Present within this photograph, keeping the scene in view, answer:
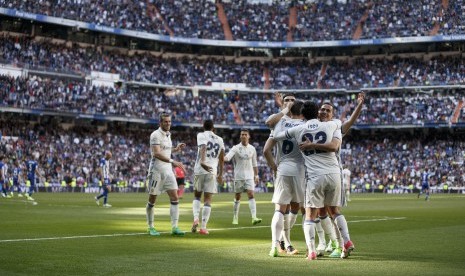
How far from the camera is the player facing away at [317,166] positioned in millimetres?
12469

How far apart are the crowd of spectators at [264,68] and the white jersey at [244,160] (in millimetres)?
52359

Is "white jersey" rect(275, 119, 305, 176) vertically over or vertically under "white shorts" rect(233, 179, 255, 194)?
over

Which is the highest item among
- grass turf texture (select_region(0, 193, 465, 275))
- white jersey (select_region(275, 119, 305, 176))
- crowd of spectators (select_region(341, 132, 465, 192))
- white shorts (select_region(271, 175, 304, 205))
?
crowd of spectators (select_region(341, 132, 465, 192))

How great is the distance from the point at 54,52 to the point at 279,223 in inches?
2533

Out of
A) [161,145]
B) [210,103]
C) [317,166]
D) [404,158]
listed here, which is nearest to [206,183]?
[161,145]

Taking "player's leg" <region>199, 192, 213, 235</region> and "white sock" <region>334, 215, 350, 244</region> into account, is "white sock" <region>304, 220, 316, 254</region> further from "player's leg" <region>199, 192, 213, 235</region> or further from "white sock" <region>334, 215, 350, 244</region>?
"player's leg" <region>199, 192, 213, 235</region>

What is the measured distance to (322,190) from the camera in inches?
494

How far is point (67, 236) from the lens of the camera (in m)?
16.5

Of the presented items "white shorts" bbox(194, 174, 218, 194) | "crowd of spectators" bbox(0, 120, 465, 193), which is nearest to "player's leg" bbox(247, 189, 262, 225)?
"white shorts" bbox(194, 174, 218, 194)

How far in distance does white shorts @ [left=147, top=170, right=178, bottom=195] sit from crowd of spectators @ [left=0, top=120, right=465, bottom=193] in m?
45.0

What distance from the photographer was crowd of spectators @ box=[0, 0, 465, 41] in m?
80.2

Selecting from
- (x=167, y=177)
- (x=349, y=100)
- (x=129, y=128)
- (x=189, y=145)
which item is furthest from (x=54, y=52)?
(x=167, y=177)

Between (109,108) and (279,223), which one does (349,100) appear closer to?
(109,108)

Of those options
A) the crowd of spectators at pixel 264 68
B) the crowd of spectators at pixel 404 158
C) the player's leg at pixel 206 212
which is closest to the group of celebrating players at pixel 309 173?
the player's leg at pixel 206 212
